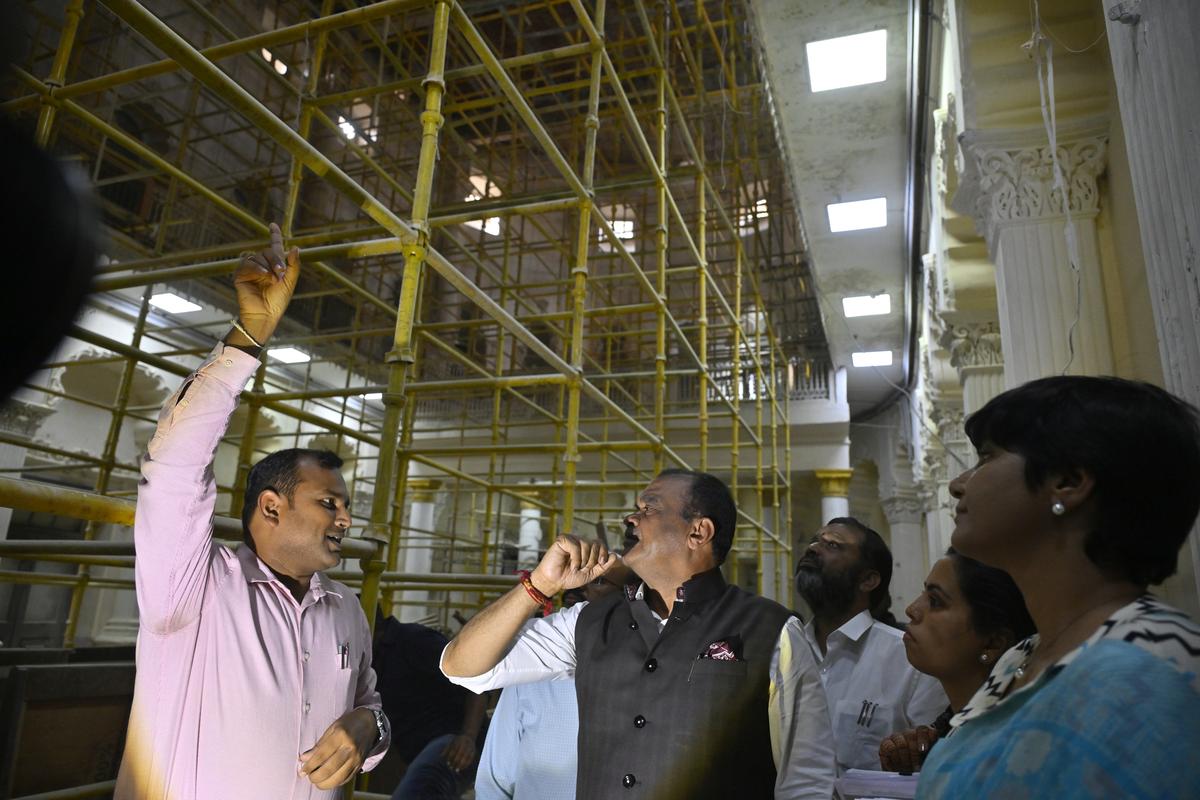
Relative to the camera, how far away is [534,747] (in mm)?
2559

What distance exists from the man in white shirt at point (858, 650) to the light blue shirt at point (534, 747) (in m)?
0.96

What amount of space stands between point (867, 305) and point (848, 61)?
567 centimetres

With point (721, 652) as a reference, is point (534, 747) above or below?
below

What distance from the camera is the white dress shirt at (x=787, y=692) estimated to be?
193 cm

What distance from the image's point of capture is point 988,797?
1032 mm

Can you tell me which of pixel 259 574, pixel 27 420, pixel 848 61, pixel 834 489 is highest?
pixel 848 61

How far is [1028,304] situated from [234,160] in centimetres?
1323

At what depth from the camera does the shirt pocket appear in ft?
9.13

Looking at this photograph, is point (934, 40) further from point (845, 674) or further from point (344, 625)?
→ point (344, 625)

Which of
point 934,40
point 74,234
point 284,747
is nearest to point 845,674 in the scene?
point 284,747

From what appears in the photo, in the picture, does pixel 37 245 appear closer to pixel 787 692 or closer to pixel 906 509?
pixel 787 692

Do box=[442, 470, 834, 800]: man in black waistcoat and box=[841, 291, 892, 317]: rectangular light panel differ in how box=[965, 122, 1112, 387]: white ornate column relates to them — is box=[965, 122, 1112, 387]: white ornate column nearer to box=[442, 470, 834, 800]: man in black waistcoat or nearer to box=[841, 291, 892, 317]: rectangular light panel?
box=[442, 470, 834, 800]: man in black waistcoat

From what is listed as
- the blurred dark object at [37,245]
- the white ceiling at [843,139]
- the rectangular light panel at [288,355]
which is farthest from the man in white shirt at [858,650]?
the rectangular light panel at [288,355]

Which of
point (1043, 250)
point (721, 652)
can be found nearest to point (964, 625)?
point (721, 652)
